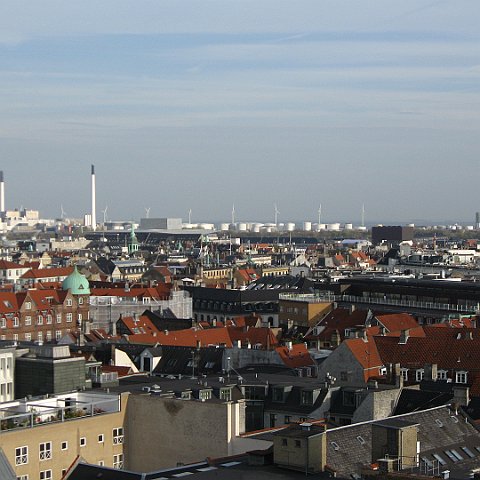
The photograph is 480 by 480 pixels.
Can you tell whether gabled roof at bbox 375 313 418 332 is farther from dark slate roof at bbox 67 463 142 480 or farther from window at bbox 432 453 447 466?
dark slate roof at bbox 67 463 142 480

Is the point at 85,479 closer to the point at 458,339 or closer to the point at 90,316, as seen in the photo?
the point at 458,339

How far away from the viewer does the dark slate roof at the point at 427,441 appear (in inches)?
1636

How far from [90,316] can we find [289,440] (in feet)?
251

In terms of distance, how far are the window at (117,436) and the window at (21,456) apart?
17.7ft

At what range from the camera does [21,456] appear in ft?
148

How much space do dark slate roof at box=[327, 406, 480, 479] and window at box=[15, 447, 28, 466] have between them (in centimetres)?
1139

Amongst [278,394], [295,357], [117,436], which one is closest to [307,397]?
[278,394]

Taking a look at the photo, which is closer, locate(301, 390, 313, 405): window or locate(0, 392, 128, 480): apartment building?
locate(0, 392, 128, 480): apartment building

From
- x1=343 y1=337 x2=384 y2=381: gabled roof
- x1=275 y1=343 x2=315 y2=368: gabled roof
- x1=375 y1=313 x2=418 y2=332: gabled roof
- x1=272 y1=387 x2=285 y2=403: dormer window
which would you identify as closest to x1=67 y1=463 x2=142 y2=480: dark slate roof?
x1=272 y1=387 x2=285 y2=403: dormer window

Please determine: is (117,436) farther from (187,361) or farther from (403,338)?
(403,338)

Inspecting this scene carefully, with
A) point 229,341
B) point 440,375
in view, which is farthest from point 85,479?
point 229,341

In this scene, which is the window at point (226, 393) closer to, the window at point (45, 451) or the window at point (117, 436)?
the window at point (117, 436)

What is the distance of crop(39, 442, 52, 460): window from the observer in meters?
46.1

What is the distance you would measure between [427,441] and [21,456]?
15.0 metres
